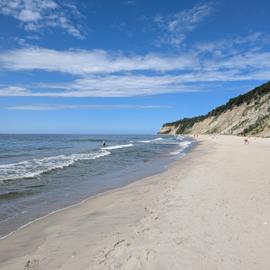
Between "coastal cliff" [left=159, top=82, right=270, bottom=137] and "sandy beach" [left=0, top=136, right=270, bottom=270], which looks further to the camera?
"coastal cliff" [left=159, top=82, right=270, bottom=137]

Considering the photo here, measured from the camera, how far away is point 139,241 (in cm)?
650

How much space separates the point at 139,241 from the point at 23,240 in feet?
8.93

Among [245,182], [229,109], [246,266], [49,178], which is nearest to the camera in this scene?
[246,266]

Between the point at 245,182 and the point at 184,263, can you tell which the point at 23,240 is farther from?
the point at 245,182

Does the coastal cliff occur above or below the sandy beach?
above

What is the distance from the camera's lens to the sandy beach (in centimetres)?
563

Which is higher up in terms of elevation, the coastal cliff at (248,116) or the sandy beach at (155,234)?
the coastal cliff at (248,116)

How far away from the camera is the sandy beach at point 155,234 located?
5633mm

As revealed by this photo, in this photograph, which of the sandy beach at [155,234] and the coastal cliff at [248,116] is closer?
the sandy beach at [155,234]

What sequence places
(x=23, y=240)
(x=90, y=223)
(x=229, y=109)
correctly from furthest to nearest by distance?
(x=229, y=109) → (x=90, y=223) → (x=23, y=240)

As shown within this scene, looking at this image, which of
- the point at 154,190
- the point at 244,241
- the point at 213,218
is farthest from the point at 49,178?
the point at 244,241

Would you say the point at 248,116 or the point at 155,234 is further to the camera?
the point at 248,116

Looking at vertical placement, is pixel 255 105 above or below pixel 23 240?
above

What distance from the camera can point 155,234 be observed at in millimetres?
6863
